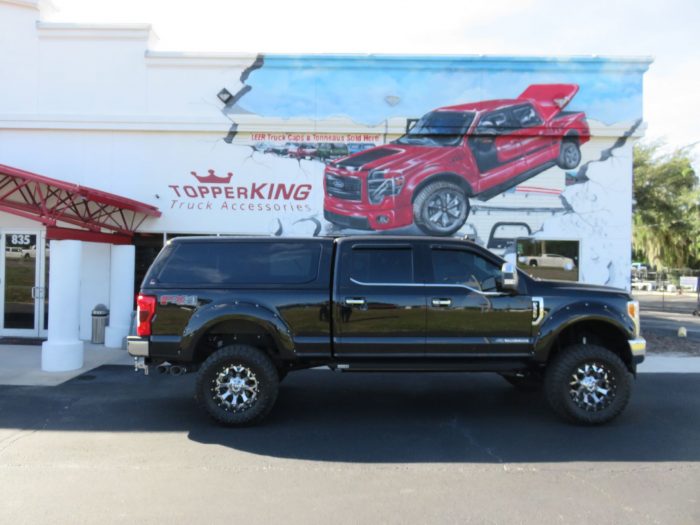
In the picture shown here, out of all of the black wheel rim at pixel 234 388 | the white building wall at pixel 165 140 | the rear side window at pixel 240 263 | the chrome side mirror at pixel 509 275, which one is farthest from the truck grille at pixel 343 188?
the black wheel rim at pixel 234 388

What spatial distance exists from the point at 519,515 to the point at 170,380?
6259mm

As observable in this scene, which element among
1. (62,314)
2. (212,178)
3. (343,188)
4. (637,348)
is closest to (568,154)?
(343,188)

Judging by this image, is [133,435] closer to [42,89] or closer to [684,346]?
[42,89]

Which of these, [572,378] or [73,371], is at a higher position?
[572,378]

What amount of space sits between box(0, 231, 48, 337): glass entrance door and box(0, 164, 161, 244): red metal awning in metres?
1.02

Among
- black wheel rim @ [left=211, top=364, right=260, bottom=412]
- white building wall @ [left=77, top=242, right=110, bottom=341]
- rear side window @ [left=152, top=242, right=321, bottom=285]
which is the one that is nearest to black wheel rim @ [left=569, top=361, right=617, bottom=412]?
rear side window @ [left=152, top=242, right=321, bottom=285]

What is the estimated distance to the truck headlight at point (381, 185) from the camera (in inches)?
496

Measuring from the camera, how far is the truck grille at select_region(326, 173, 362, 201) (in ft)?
41.4

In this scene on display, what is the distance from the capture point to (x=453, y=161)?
496 inches

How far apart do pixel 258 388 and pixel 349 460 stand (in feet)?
4.96

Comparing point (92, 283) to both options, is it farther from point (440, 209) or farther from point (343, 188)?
point (440, 209)

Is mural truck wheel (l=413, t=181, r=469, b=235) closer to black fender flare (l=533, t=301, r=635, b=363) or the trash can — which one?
black fender flare (l=533, t=301, r=635, b=363)

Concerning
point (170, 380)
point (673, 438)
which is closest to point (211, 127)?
point (170, 380)

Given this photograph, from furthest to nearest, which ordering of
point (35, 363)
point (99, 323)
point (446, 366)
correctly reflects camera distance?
1. point (99, 323)
2. point (35, 363)
3. point (446, 366)
